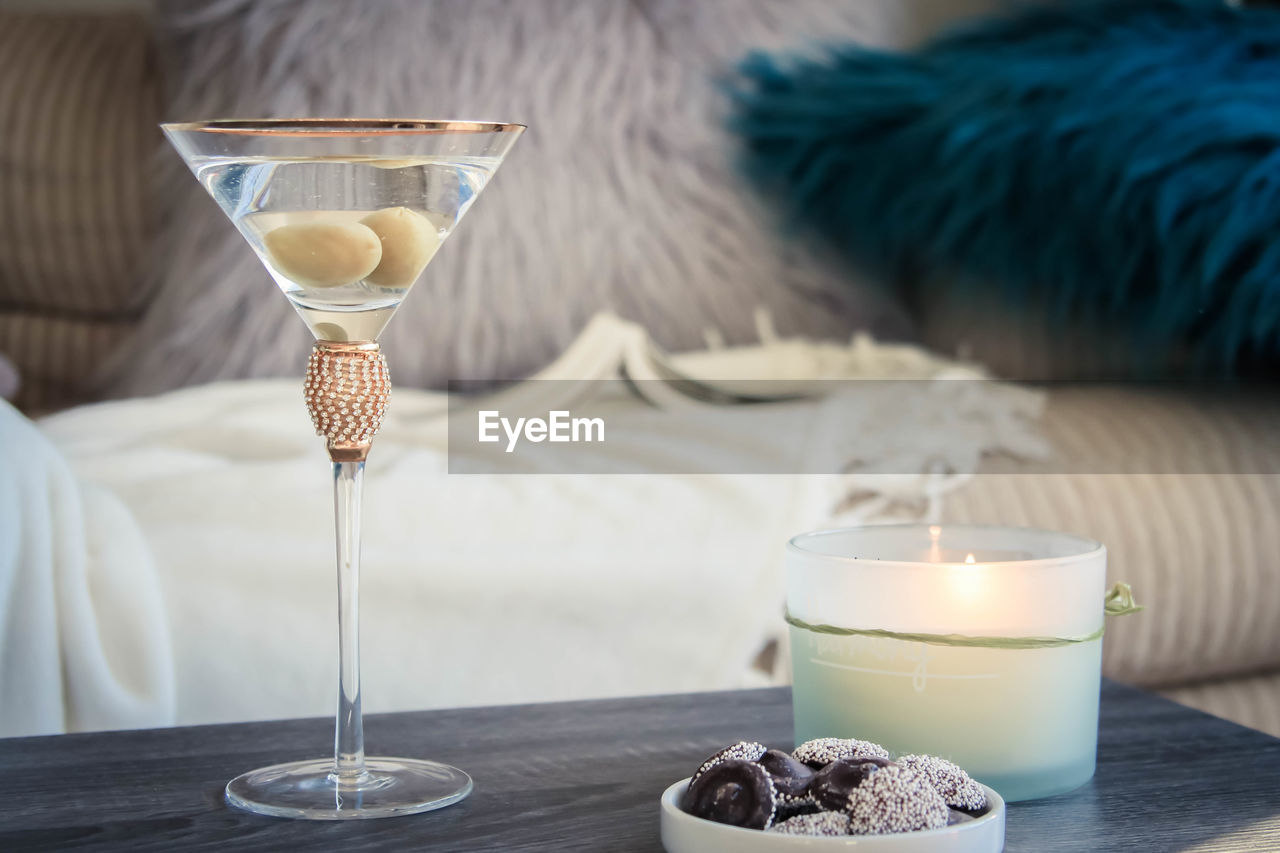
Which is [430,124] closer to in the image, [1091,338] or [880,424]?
[880,424]

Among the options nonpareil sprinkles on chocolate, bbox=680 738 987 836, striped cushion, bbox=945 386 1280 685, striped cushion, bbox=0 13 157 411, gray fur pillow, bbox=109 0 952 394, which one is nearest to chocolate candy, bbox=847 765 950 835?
nonpareil sprinkles on chocolate, bbox=680 738 987 836

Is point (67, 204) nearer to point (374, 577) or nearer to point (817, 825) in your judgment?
point (374, 577)

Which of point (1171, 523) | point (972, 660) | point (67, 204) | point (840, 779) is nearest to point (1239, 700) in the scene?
point (1171, 523)

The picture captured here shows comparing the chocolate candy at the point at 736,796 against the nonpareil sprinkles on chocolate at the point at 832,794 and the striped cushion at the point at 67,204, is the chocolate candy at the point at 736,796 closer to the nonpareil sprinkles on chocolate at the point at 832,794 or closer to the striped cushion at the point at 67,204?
the nonpareil sprinkles on chocolate at the point at 832,794

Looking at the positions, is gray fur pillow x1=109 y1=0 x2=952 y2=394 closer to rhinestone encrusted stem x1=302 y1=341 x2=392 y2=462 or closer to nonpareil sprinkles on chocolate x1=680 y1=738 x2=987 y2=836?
rhinestone encrusted stem x1=302 y1=341 x2=392 y2=462

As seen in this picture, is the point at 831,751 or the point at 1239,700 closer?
the point at 831,751

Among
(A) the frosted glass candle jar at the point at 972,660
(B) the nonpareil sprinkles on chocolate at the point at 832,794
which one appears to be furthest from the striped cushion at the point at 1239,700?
(B) the nonpareil sprinkles on chocolate at the point at 832,794
